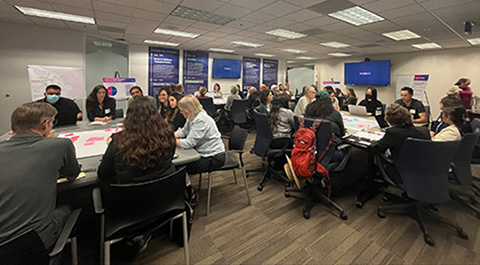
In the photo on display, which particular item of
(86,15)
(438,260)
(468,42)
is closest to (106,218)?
(438,260)

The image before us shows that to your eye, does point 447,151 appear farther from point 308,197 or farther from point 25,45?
point 25,45

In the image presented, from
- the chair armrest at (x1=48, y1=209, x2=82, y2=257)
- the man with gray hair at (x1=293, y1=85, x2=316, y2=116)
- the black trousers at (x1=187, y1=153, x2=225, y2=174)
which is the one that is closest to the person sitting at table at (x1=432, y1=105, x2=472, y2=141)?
the man with gray hair at (x1=293, y1=85, x2=316, y2=116)

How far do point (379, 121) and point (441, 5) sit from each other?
2.22 m

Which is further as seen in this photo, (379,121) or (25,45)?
(25,45)

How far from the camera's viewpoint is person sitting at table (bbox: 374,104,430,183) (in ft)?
6.84

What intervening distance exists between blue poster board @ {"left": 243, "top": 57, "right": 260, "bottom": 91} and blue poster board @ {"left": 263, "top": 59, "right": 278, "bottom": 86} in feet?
1.61

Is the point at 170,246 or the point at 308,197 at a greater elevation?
the point at 308,197

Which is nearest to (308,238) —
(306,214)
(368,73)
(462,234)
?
(306,214)

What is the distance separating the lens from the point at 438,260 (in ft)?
5.76

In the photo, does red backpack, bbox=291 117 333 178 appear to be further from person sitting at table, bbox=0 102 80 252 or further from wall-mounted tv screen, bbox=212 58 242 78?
wall-mounted tv screen, bbox=212 58 242 78

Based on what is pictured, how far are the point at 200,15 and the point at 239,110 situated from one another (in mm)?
2302

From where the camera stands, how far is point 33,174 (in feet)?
3.63

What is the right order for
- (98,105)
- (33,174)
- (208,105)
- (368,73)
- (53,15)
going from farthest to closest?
(368,73) < (208,105) < (53,15) < (98,105) < (33,174)

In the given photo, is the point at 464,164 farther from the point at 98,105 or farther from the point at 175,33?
the point at 175,33
